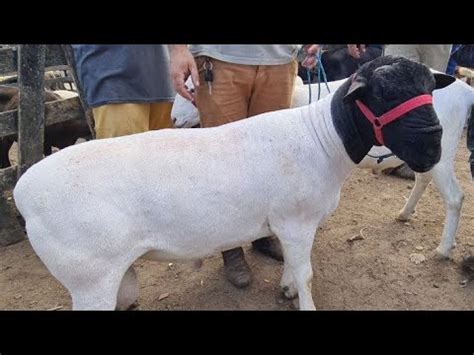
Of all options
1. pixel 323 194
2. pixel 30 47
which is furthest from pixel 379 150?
pixel 30 47

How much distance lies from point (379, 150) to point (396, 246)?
89cm

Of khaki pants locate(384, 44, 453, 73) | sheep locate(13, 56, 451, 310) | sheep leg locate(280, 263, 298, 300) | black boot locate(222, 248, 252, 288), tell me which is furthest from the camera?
khaki pants locate(384, 44, 453, 73)

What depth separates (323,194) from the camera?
2510mm

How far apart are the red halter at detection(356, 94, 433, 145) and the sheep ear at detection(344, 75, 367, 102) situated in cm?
6

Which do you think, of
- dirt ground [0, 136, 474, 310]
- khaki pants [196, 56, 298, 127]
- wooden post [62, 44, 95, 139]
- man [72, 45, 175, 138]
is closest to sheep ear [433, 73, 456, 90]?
khaki pants [196, 56, 298, 127]

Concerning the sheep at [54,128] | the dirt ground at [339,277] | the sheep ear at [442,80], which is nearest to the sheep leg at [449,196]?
the dirt ground at [339,277]

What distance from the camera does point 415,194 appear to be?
4012 mm

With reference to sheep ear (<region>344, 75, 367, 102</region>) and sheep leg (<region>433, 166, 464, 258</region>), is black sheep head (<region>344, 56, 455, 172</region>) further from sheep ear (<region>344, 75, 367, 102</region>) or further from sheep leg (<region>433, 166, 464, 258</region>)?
sheep leg (<region>433, 166, 464, 258</region>)

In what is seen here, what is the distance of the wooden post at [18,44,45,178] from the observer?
11.9ft

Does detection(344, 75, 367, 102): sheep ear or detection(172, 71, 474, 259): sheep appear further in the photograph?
detection(172, 71, 474, 259): sheep

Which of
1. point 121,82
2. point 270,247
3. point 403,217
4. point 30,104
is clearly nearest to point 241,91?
point 121,82

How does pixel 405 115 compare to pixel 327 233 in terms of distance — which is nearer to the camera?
pixel 405 115

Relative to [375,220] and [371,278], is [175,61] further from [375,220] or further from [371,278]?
[375,220]

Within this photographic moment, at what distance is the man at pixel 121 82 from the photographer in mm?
2660
